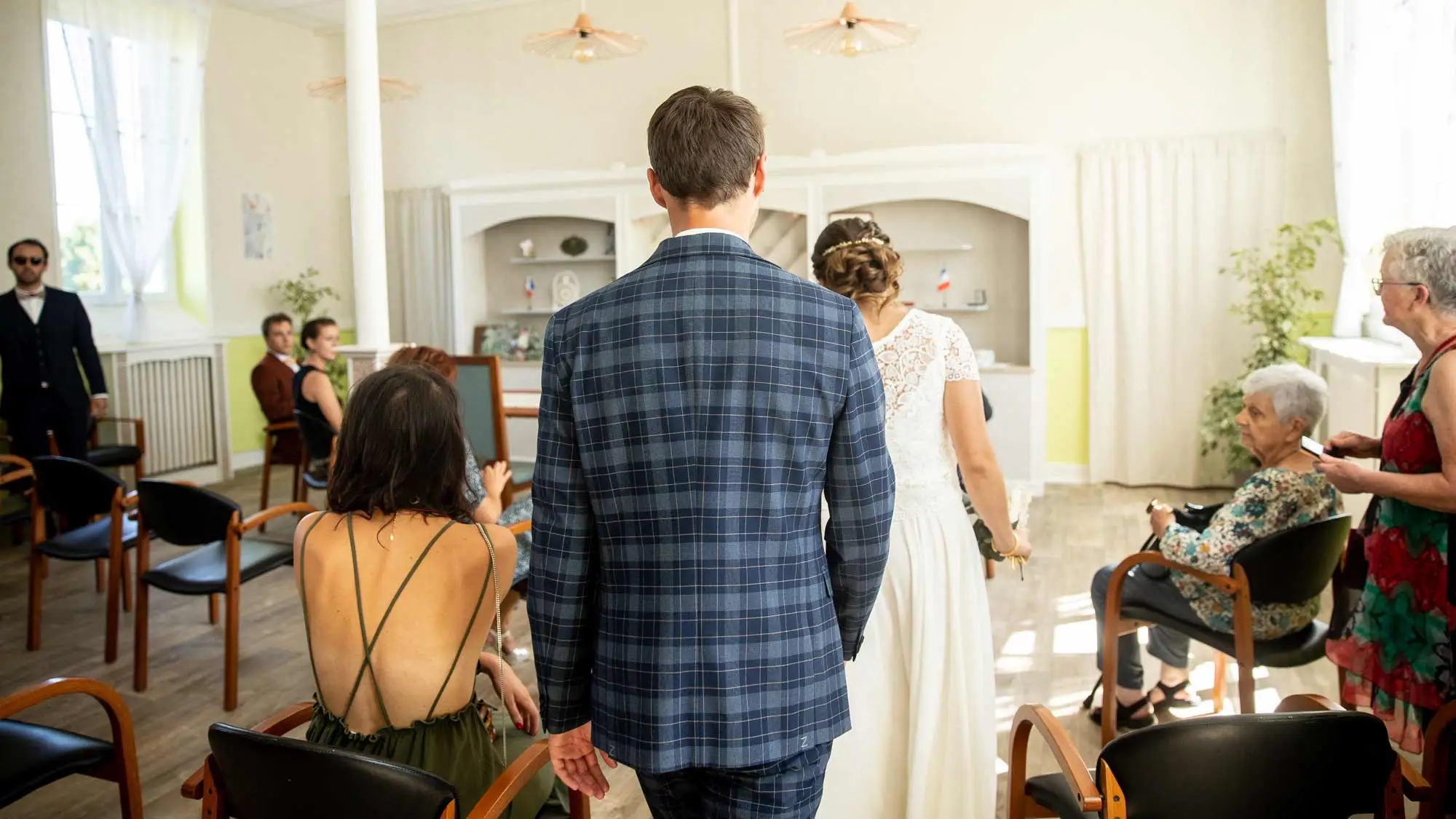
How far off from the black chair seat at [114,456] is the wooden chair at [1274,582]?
554 cm

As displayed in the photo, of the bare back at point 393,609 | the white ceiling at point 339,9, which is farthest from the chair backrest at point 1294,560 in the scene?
the white ceiling at point 339,9

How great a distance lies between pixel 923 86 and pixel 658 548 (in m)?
6.66

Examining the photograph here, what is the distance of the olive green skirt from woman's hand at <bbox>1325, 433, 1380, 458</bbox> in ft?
6.58

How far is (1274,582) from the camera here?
8.70 ft

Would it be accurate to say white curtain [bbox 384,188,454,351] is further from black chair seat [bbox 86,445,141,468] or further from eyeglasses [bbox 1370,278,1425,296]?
eyeglasses [bbox 1370,278,1425,296]

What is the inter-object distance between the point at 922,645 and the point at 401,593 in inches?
42.5

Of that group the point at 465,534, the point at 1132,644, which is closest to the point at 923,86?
the point at 1132,644

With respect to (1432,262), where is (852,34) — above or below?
above

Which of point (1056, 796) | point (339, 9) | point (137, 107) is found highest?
point (339, 9)

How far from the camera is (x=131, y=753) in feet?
7.13

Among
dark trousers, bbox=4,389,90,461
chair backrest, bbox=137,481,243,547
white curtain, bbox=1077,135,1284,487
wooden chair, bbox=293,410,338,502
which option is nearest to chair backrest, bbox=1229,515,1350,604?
chair backrest, bbox=137,481,243,547

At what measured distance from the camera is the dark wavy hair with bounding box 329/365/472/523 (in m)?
1.88

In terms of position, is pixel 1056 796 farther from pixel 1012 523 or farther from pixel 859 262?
pixel 859 262

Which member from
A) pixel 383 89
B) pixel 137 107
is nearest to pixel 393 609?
pixel 383 89
